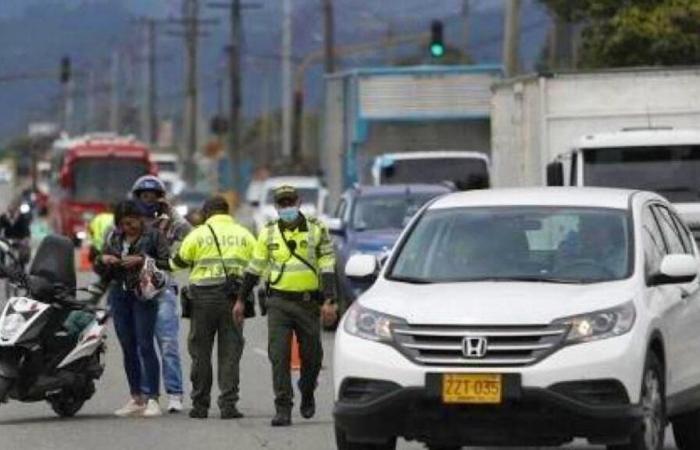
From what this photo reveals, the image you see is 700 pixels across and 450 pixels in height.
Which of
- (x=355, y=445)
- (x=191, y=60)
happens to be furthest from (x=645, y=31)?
(x=191, y=60)

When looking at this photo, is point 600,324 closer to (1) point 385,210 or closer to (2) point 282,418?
(2) point 282,418

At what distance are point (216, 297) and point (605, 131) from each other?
1119 cm

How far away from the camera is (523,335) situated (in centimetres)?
1309

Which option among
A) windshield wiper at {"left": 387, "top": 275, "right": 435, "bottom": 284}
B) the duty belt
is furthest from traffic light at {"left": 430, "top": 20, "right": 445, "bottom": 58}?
windshield wiper at {"left": 387, "top": 275, "right": 435, "bottom": 284}

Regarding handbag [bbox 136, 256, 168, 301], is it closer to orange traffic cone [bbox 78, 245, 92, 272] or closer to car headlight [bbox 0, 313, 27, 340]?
car headlight [bbox 0, 313, 27, 340]

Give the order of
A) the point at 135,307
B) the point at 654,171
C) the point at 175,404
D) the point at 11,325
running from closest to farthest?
the point at 11,325, the point at 135,307, the point at 175,404, the point at 654,171

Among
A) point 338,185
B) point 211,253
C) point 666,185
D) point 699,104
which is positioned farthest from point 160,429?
point 338,185

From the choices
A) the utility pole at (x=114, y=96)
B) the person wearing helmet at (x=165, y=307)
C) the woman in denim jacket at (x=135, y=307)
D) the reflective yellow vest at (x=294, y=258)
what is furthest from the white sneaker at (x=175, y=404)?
the utility pole at (x=114, y=96)

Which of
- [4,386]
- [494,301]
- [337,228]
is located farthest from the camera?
[337,228]

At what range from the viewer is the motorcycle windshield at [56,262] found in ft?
59.7

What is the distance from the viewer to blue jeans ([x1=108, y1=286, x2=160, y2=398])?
18547mm

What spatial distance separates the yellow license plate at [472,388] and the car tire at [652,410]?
0.80 m

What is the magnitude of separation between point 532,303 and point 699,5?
1024 inches

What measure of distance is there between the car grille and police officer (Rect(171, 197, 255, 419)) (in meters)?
5.04
